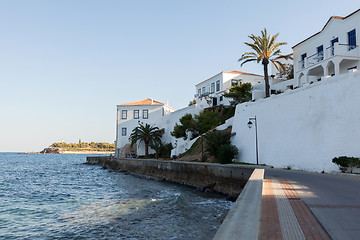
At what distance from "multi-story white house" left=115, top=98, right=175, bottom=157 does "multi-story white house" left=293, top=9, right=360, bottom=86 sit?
1204 inches

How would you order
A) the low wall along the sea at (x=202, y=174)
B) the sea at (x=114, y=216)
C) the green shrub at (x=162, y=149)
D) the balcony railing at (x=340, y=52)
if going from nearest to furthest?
the sea at (x=114, y=216) → the low wall along the sea at (x=202, y=174) → the balcony railing at (x=340, y=52) → the green shrub at (x=162, y=149)

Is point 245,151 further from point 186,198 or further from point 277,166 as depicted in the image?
point 186,198

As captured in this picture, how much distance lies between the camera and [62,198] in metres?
19.7

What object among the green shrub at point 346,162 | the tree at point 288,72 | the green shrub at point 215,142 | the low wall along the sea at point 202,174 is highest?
the tree at point 288,72

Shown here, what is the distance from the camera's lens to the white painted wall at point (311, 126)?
15844 millimetres

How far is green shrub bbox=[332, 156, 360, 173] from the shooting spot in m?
14.4

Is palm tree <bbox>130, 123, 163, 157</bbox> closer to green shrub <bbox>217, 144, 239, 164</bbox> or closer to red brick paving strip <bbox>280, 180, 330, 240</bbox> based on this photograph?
green shrub <bbox>217, 144, 239, 164</bbox>

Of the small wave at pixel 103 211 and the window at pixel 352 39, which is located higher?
the window at pixel 352 39

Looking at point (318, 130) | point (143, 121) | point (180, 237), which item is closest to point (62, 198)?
point (180, 237)

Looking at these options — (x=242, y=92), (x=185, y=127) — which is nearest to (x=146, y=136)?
(x=185, y=127)

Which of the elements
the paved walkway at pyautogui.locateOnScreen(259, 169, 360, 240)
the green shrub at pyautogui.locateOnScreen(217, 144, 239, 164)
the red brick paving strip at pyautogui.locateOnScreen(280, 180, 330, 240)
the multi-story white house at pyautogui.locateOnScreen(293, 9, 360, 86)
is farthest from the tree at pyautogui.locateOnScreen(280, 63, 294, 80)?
the red brick paving strip at pyautogui.locateOnScreen(280, 180, 330, 240)

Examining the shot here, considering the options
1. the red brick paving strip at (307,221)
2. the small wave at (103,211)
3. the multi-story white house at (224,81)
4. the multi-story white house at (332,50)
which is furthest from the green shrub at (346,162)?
the multi-story white house at (224,81)

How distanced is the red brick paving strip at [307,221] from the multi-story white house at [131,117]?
4656 centimetres

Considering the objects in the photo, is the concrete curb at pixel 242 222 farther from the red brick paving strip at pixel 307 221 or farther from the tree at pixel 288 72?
the tree at pixel 288 72
